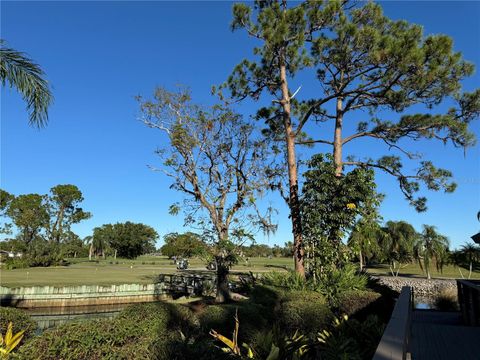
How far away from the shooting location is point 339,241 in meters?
13.9

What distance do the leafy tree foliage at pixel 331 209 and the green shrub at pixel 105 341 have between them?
894cm

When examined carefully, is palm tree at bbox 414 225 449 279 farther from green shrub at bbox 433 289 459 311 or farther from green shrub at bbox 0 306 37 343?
green shrub at bbox 0 306 37 343

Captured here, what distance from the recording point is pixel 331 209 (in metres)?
13.9

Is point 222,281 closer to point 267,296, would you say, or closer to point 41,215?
point 267,296

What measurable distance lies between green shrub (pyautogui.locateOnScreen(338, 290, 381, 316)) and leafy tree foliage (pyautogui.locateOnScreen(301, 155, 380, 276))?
263cm

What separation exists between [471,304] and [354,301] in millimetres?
3229

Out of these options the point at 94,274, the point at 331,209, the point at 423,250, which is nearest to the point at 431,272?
the point at 423,250

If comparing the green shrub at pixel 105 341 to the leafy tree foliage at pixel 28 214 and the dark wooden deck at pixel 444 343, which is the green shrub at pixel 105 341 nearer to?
the dark wooden deck at pixel 444 343

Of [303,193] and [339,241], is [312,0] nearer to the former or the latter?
[303,193]

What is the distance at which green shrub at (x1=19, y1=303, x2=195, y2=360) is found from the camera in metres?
4.34

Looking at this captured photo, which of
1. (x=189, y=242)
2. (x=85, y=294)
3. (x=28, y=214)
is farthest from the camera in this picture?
(x=28, y=214)

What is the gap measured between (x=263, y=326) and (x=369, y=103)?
11695 mm

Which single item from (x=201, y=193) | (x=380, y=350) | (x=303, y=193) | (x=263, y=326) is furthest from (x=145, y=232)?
(x=380, y=350)

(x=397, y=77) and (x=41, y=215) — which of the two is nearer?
(x=397, y=77)
